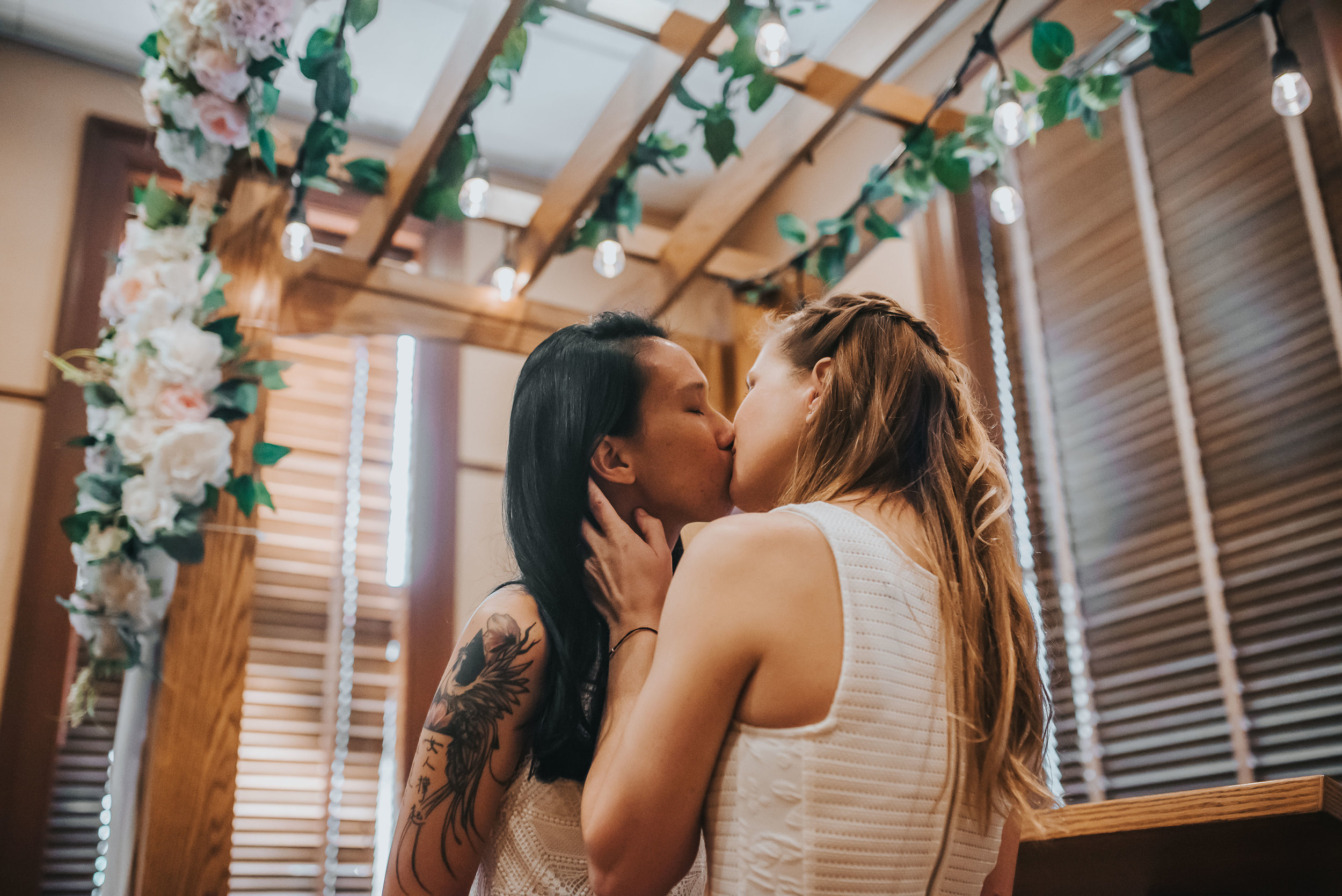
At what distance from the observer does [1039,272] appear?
3080 mm

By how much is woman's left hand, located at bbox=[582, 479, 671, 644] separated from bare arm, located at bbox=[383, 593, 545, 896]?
12cm

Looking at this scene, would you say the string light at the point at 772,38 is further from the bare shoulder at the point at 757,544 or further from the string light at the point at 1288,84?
the bare shoulder at the point at 757,544

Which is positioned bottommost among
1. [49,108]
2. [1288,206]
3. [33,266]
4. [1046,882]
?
[1046,882]

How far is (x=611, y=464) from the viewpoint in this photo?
5.41ft

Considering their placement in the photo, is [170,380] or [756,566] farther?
[170,380]

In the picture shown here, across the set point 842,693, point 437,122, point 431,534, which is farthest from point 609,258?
point 842,693

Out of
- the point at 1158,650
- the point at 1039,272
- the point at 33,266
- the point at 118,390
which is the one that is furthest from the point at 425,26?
the point at 1158,650

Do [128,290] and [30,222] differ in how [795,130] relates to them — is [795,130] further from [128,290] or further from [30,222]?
[30,222]

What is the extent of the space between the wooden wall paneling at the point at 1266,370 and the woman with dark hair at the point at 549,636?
4.72 ft

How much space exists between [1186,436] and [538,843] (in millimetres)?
1918

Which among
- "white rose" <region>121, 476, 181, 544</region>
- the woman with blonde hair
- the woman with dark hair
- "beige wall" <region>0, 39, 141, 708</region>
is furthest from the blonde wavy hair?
"beige wall" <region>0, 39, 141, 708</region>

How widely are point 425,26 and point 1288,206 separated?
2.38 m

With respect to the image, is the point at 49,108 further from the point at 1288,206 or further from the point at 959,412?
the point at 1288,206

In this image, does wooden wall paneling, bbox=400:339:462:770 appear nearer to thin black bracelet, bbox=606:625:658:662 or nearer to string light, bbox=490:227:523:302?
string light, bbox=490:227:523:302
